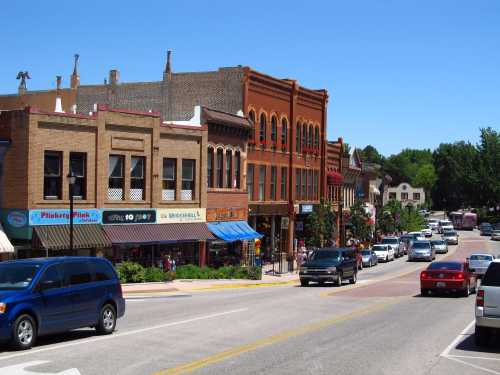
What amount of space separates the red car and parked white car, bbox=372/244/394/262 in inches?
1252

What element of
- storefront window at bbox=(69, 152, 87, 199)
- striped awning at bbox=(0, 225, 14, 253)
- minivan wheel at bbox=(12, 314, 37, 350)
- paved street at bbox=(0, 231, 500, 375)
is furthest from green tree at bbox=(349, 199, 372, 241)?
minivan wheel at bbox=(12, 314, 37, 350)

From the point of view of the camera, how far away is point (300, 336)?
57.9 feet

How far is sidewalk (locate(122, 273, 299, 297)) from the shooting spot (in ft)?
102

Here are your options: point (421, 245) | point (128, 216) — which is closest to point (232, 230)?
Result: point (128, 216)

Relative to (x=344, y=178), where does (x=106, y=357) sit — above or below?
below

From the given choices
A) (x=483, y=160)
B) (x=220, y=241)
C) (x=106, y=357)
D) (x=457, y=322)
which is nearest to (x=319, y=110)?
(x=220, y=241)

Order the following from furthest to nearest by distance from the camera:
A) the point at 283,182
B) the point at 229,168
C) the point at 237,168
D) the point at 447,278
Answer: the point at 283,182 < the point at 237,168 < the point at 229,168 < the point at 447,278

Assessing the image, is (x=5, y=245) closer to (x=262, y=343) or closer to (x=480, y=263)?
(x=262, y=343)

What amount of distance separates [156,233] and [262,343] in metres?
23.7

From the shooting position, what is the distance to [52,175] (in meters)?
34.8

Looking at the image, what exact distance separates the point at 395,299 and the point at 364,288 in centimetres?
A: 616

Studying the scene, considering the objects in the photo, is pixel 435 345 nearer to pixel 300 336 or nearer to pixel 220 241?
pixel 300 336

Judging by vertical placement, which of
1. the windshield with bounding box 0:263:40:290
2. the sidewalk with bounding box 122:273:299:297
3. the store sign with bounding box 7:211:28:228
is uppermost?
the store sign with bounding box 7:211:28:228

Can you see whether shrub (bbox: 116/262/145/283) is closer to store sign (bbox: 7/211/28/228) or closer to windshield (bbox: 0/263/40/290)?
store sign (bbox: 7/211/28/228)
